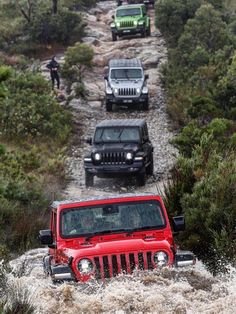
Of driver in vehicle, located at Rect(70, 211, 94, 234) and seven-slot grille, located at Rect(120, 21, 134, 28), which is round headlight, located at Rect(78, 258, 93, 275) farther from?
seven-slot grille, located at Rect(120, 21, 134, 28)

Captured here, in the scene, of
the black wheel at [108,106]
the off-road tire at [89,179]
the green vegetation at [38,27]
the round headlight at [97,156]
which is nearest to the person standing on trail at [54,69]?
the black wheel at [108,106]

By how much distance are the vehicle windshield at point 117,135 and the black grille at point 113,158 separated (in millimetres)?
484

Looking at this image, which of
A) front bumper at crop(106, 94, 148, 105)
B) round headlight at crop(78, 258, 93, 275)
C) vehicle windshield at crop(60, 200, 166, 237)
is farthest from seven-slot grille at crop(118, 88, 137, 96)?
round headlight at crop(78, 258, 93, 275)

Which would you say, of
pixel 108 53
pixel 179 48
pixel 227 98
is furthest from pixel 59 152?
pixel 108 53

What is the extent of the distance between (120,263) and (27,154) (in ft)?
39.9

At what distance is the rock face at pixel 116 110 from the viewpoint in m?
19.5

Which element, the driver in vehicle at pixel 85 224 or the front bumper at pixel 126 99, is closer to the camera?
the driver in vehicle at pixel 85 224

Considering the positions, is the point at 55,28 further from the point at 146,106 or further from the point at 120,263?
the point at 120,263

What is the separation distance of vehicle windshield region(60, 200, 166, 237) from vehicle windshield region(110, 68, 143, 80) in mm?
18216

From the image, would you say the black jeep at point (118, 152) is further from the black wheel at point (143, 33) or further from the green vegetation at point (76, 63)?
the black wheel at point (143, 33)

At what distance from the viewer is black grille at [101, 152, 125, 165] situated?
1816cm

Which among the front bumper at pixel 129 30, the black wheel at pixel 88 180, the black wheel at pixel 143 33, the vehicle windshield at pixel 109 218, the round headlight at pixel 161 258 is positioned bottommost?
the black wheel at pixel 143 33

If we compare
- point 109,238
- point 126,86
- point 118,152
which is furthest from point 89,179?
point 109,238

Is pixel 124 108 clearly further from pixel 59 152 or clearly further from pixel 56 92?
pixel 59 152
